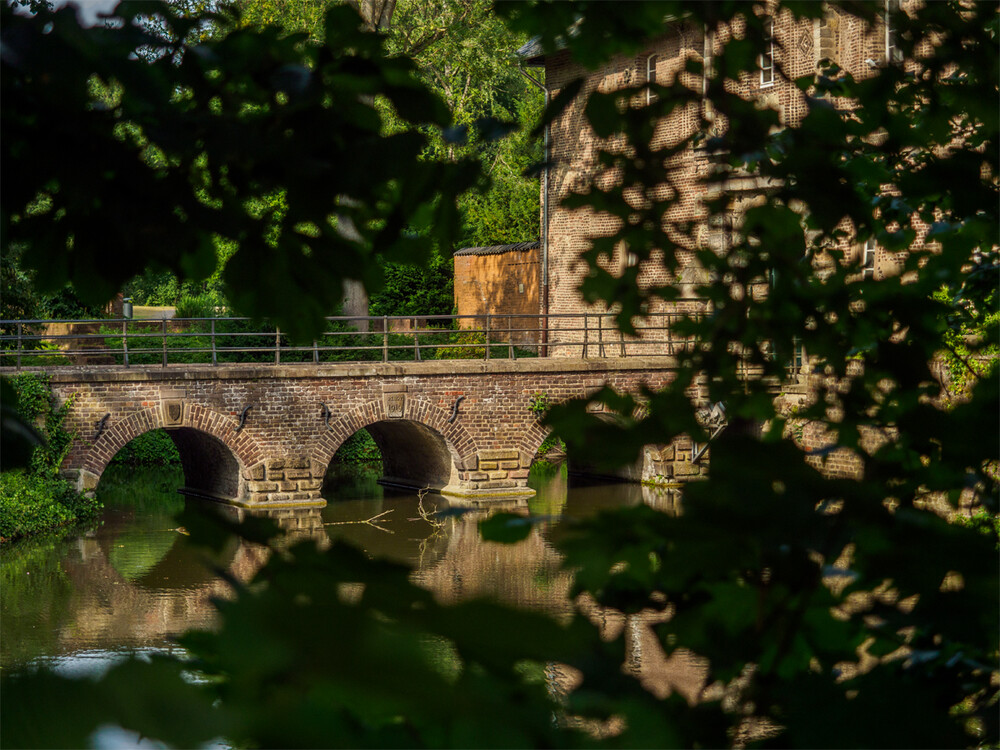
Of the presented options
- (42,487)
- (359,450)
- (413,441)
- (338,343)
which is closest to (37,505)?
(42,487)

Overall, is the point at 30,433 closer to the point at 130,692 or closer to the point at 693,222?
the point at 130,692

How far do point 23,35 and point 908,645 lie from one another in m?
1.54

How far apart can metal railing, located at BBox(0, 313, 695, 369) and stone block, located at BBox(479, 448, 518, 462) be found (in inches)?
74.6

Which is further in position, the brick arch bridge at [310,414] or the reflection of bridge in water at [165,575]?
the brick arch bridge at [310,414]

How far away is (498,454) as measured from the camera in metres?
21.7

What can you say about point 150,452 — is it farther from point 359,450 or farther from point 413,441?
point 413,441

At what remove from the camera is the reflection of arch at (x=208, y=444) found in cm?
1908

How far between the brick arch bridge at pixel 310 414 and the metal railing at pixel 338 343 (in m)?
0.52

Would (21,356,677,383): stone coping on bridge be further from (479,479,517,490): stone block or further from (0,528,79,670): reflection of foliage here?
(0,528,79,670): reflection of foliage

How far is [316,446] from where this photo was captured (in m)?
20.5

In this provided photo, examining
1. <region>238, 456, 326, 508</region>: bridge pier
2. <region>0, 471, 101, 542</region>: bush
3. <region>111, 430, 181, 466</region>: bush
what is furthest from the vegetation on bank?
<region>111, 430, 181, 466</region>: bush

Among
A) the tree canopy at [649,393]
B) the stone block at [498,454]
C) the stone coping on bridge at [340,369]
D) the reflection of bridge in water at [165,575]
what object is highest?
the tree canopy at [649,393]

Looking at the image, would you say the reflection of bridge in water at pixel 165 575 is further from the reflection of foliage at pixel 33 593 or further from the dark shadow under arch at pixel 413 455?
the dark shadow under arch at pixel 413 455

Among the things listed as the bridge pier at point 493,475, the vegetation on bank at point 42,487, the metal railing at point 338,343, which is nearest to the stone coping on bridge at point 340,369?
the metal railing at point 338,343
